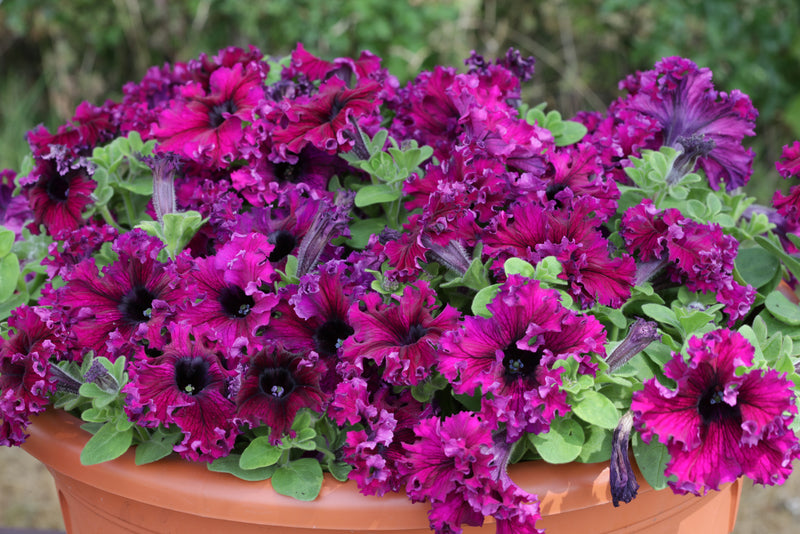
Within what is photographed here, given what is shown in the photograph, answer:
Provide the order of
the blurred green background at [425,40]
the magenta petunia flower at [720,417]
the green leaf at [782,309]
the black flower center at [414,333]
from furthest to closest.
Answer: the blurred green background at [425,40] < the green leaf at [782,309] < the black flower center at [414,333] < the magenta petunia flower at [720,417]

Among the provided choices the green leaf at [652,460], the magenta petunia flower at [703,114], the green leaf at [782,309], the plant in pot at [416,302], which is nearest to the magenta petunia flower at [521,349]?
the plant in pot at [416,302]

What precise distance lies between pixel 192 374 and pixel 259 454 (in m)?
0.12

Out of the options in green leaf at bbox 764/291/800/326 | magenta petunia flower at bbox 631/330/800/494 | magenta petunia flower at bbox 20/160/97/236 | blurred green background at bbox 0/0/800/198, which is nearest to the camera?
magenta petunia flower at bbox 631/330/800/494

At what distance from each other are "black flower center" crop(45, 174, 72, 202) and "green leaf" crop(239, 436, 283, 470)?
0.52 metres

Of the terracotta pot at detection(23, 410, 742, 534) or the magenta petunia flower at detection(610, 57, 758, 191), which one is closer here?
the terracotta pot at detection(23, 410, 742, 534)

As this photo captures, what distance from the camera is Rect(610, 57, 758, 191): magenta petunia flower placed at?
120 centimetres

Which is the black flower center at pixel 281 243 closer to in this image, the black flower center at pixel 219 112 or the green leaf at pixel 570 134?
the black flower center at pixel 219 112

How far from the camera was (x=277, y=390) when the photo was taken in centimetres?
91

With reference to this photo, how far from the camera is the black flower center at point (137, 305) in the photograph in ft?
3.34

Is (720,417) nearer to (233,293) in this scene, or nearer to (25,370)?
(233,293)

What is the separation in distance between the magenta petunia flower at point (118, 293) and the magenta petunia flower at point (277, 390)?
0.52ft

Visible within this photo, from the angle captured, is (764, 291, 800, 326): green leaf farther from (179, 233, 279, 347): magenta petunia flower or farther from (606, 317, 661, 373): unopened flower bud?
(179, 233, 279, 347): magenta petunia flower

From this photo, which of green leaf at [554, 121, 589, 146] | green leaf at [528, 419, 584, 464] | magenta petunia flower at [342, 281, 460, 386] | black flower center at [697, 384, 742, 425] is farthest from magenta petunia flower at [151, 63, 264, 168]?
black flower center at [697, 384, 742, 425]

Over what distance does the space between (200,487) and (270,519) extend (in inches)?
3.5
